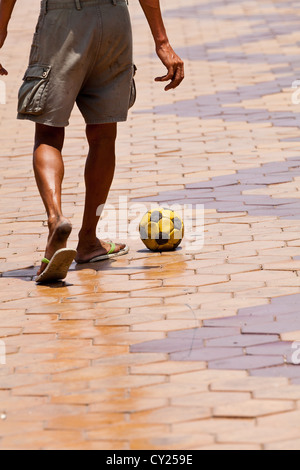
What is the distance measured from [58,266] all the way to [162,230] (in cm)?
72

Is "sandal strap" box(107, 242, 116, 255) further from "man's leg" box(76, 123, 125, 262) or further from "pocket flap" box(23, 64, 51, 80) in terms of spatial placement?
"pocket flap" box(23, 64, 51, 80)

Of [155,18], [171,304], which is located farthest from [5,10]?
[171,304]

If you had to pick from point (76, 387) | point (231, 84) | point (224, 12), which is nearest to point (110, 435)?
point (76, 387)

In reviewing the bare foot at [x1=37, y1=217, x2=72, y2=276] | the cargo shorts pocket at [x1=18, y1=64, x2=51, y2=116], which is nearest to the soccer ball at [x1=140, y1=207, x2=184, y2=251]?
the bare foot at [x1=37, y1=217, x2=72, y2=276]

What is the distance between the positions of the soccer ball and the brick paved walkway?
0.22 feet

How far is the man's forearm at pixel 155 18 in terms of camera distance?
4.33 meters

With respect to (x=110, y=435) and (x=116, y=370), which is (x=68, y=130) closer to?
(x=116, y=370)

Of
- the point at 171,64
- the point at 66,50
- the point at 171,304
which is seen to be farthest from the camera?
the point at 171,64

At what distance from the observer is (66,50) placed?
4.21 m

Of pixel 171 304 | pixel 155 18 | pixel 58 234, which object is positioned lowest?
pixel 171 304

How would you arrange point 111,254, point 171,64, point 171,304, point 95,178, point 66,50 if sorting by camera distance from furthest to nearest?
point 111,254 < point 95,178 < point 171,64 < point 66,50 < point 171,304

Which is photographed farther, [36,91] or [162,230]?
[162,230]

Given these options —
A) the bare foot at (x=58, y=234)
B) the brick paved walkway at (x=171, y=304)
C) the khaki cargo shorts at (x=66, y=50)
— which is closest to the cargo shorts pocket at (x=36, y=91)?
the khaki cargo shorts at (x=66, y=50)

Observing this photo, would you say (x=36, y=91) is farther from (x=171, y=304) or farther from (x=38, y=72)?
(x=171, y=304)
